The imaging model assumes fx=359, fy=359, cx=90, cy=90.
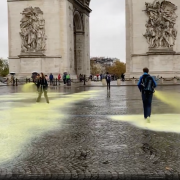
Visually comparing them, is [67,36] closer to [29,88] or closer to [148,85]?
[29,88]

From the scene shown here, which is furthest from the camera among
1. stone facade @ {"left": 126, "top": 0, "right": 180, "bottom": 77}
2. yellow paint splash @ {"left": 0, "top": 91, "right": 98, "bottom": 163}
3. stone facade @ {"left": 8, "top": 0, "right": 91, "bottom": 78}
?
stone facade @ {"left": 8, "top": 0, "right": 91, "bottom": 78}

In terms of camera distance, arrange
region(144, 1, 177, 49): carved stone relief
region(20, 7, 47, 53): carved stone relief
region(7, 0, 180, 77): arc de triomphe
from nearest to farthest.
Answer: region(144, 1, 177, 49): carved stone relief
region(7, 0, 180, 77): arc de triomphe
region(20, 7, 47, 53): carved stone relief

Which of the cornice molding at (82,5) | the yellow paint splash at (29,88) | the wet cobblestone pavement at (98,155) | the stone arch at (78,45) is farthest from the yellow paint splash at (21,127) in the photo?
the stone arch at (78,45)

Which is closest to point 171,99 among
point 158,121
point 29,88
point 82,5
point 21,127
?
point 158,121

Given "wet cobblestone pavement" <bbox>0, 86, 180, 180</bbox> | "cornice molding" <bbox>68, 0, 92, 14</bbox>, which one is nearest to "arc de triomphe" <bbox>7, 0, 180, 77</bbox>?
"cornice molding" <bbox>68, 0, 92, 14</bbox>

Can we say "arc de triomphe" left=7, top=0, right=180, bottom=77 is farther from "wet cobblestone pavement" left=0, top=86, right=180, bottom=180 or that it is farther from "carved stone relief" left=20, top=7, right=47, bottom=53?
"wet cobblestone pavement" left=0, top=86, right=180, bottom=180

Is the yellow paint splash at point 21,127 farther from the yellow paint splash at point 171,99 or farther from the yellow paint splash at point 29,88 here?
the yellow paint splash at point 29,88

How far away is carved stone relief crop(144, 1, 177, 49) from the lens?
32719 mm

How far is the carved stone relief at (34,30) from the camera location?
35531mm

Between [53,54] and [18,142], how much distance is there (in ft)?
97.9

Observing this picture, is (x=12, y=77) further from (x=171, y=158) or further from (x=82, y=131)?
(x=171, y=158)

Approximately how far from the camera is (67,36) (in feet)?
119

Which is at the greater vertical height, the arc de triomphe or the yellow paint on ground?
the arc de triomphe

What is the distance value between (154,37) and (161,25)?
1263 millimetres
